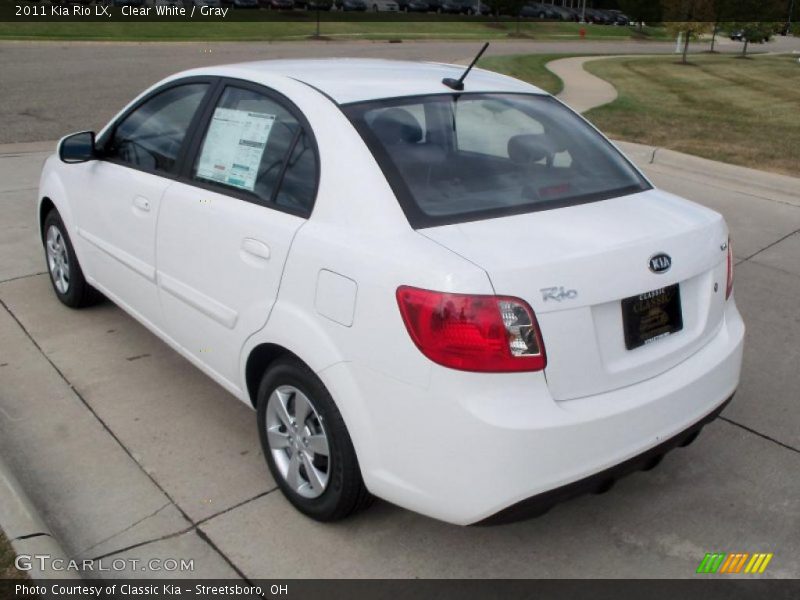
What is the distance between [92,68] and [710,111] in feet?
45.5

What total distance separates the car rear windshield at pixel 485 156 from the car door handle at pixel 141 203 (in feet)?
4.20

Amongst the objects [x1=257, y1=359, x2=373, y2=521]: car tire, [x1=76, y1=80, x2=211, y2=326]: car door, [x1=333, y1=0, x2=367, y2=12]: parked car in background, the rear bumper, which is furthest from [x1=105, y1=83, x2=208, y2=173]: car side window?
[x1=333, y1=0, x2=367, y2=12]: parked car in background

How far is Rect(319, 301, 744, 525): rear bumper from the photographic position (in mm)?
2512

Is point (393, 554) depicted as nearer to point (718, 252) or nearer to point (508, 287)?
point (508, 287)

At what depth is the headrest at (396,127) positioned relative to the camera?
3.11m

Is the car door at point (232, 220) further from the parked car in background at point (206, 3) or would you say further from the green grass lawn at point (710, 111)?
the parked car in background at point (206, 3)

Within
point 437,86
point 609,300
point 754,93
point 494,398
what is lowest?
point 754,93

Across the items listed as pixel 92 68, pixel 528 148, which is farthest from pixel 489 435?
pixel 92 68

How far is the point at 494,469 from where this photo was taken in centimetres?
252

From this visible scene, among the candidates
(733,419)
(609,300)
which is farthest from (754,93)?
(609,300)

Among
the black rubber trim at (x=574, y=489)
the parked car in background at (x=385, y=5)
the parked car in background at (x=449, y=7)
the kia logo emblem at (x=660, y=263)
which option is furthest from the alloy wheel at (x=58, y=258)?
the parked car in background at (x=449, y=7)

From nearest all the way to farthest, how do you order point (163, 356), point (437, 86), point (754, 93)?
1. point (437, 86)
2. point (163, 356)
3. point (754, 93)

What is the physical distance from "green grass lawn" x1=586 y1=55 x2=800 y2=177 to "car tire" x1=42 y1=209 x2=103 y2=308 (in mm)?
7764

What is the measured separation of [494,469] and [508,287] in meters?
0.55
